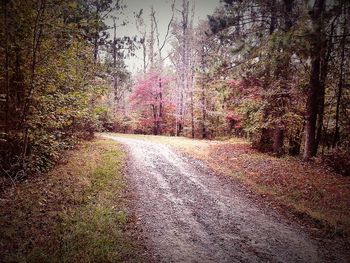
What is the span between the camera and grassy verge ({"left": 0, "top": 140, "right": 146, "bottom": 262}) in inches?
244

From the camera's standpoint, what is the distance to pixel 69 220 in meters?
7.69

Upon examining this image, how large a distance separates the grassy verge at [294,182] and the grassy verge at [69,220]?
207 inches

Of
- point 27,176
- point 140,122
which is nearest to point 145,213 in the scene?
point 27,176

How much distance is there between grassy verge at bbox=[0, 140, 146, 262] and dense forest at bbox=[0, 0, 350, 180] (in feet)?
3.29

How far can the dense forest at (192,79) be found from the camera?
30.2 feet

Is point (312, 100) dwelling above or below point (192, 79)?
below

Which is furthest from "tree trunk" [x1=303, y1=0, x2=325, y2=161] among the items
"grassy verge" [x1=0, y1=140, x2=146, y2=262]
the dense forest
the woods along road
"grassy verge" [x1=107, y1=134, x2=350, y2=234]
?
"grassy verge" [x1=0, y1=140, x2=146, y2=262]

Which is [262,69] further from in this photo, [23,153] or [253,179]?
[23,153]

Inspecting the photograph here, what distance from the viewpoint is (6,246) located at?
621 cm

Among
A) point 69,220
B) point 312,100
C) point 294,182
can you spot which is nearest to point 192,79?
point 312,100

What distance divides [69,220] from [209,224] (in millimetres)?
3688

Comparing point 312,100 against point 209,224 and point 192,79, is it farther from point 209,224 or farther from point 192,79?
point 192,79

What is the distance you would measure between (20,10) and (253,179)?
10.3 meters

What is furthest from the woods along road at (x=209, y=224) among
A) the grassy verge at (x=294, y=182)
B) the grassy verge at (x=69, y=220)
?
the grassy verge at (x=294, y=182)
